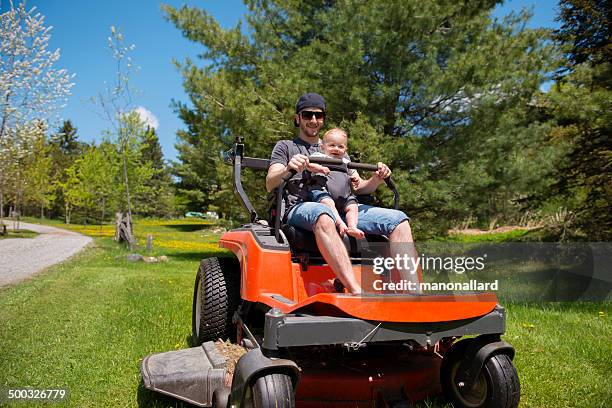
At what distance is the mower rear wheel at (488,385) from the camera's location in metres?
2.54

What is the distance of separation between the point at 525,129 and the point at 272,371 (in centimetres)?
888

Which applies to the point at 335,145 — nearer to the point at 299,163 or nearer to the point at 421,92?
the point at 299,163

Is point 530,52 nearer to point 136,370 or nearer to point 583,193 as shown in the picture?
point 583,193

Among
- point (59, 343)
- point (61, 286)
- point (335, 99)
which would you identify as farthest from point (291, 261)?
point (335, 99)

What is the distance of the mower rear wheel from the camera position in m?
2.54

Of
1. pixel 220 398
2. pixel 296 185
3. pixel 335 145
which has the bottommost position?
pixel 220 398

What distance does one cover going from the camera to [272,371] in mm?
2270

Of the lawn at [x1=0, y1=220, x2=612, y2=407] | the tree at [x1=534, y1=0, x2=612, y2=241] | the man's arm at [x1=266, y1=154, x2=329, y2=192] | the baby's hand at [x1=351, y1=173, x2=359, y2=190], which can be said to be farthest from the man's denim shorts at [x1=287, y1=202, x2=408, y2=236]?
the tree at [x1=534, y1=0, x2=612, y2=241]

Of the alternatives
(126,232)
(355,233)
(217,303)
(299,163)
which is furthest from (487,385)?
(126,232)

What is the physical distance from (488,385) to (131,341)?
291cm

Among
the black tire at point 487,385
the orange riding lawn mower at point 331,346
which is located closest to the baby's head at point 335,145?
the orange riding lawn mower at point 331,346

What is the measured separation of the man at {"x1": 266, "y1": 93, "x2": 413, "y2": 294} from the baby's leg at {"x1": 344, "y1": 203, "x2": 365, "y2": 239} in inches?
1.6

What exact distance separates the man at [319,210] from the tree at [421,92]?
208 inches

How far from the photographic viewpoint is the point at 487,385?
263 centimetres
